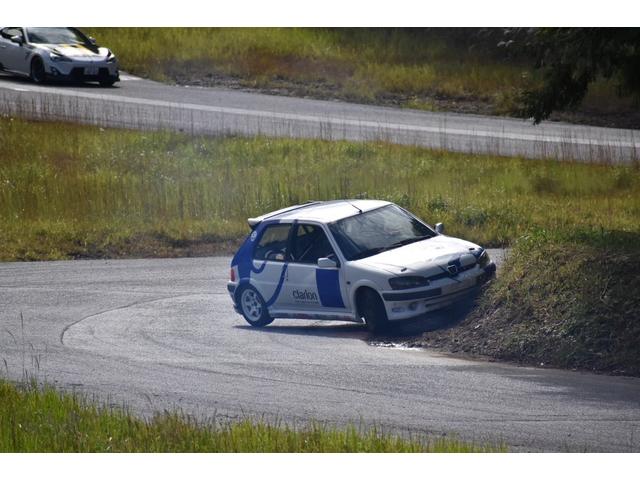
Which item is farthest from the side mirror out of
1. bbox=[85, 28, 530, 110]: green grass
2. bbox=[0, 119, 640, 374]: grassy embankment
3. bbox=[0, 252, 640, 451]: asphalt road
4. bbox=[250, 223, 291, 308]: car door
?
bbox=[85, 28, 530, 110]: green grass

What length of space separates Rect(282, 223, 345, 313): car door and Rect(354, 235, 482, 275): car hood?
49 centimetres

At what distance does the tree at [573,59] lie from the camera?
14.7m

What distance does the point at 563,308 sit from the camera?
13398 mm

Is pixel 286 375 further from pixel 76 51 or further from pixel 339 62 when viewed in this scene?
pixel 339 62

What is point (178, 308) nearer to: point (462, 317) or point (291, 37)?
point (462, 317)

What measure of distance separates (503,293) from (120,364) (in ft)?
15.3

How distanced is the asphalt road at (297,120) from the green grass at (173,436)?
61.1 feet

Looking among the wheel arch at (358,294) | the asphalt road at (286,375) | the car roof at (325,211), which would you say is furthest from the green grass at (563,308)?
the car roof at (325,211)

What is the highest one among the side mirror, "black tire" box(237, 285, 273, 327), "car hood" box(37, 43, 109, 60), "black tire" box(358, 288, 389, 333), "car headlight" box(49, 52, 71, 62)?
"car hood" box(37, 43, 109, 60)

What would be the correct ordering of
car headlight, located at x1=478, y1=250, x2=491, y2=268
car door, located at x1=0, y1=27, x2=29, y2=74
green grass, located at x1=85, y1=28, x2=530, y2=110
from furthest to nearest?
1. green grass, located at x1=85, y1=28, x2=530, y2=110
2. car door, located at x1=0, y1=27, x2=29, y2=74
3. car headlight, located at x1=478, y1=250, x2=491, y2=268

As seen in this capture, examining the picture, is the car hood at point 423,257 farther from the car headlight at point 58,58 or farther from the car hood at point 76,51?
the car headlight at point 58,58

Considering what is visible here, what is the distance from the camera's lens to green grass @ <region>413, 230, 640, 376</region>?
12633 mm

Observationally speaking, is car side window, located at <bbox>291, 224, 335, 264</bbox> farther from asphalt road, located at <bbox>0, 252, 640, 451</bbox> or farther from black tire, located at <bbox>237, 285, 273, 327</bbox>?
asphalt road, located at <bbox>0, 252, 640, 451</bbox>

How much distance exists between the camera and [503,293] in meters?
14.3
